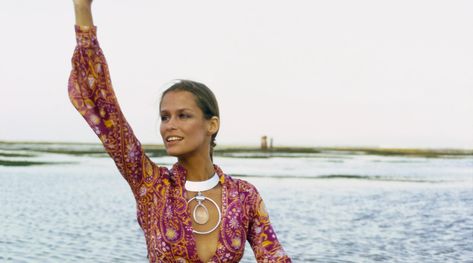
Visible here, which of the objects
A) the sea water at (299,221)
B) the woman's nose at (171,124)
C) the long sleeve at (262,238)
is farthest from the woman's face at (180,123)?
the sea water at (299,221)

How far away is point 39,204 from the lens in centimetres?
2316

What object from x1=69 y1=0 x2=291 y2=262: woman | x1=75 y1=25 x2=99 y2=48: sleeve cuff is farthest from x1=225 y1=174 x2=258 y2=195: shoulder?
x1=75 y1=25 x2=99 y2=48: sleeve cuff

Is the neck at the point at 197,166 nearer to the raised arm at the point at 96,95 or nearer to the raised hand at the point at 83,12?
the raised arm at the point at 96,95

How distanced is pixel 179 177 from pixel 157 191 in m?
0.10

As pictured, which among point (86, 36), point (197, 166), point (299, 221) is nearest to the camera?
point (86, 36)

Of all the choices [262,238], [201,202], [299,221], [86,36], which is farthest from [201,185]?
[299,221]

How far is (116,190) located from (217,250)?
25943 millimetres

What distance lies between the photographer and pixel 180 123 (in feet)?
9.37

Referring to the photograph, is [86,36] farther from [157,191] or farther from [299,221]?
[299,221]

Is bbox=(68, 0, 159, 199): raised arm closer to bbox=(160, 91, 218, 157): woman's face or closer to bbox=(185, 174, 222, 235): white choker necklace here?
bbox=(160, 91, 218, 157): woman's face

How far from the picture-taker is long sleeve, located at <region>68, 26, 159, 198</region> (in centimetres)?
269

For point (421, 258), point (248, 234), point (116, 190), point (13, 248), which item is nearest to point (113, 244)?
point (13, 248)

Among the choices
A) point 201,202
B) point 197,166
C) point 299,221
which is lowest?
point 299,221

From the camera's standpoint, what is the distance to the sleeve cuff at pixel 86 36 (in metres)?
2.67
